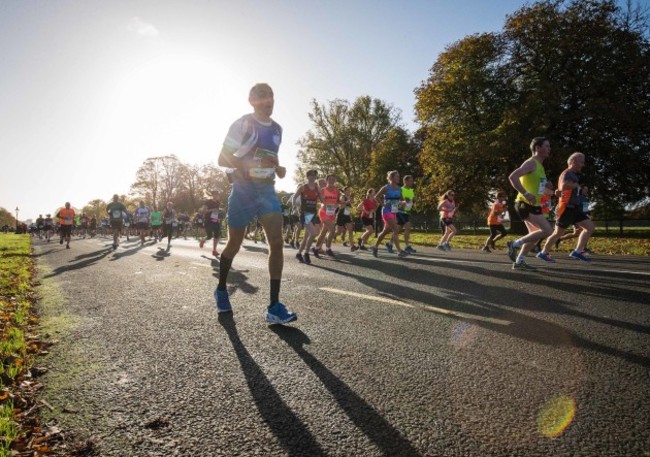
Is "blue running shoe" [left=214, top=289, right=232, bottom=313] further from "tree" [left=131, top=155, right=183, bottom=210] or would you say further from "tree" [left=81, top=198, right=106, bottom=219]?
"tree" [left=81, top=198, right=106, bottom=219]

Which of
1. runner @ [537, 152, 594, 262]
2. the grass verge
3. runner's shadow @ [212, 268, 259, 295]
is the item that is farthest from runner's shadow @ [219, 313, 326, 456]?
runner @ [537, 152, 594, 262]

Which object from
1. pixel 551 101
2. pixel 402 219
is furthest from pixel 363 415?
pixel 551 101

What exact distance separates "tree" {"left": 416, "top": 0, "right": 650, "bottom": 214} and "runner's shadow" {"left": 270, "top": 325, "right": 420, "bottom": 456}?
69.7ft

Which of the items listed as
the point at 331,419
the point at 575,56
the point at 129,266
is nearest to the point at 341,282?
the point at 331,419

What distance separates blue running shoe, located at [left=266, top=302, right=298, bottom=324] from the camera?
153 inches

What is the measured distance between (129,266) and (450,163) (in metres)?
19.7

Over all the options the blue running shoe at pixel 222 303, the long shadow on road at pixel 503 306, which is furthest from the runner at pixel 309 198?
the blue running shoe at pixel 222 303

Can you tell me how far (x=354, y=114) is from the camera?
4575 centimetres

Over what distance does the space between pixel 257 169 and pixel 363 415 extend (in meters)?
2.83

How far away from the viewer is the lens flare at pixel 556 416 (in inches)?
72.9

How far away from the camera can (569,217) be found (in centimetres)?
850

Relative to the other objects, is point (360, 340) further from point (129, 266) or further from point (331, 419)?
point (129, 266)

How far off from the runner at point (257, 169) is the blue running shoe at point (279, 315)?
0.23m

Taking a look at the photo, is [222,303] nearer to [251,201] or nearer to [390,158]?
[251,201]
